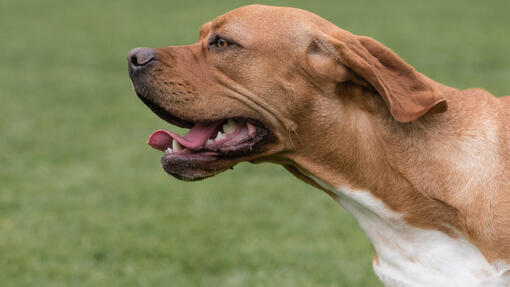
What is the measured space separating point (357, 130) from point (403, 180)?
Result: 1.21 ft

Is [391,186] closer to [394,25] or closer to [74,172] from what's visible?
[74,172]

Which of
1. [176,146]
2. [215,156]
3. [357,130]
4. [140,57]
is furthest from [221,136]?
[357,130]

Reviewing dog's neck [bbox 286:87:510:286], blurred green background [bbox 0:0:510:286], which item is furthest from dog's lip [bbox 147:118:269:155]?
blurred green background [bbox 0:0:510:286]

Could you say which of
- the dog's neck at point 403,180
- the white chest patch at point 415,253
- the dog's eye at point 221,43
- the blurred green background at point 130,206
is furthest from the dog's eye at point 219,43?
the blurred green background at point 130,206

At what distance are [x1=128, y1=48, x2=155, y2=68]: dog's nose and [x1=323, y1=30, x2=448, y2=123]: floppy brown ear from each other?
1.03m

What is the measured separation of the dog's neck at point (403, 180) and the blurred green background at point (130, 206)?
195 cm

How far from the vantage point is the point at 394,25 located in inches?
830

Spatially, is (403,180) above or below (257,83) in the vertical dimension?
below

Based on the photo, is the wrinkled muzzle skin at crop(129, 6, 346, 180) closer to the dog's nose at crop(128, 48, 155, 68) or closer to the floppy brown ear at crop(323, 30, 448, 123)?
the dog's nose at crop(128, 48, 155, 68)

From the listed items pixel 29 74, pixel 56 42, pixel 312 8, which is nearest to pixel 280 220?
pixel 29 74

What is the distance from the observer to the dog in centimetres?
397

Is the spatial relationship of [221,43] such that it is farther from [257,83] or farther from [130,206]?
[130,206]

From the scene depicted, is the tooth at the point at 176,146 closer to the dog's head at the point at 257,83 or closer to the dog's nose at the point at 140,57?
the dog's head at the point at 257,83

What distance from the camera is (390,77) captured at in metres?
3.98
